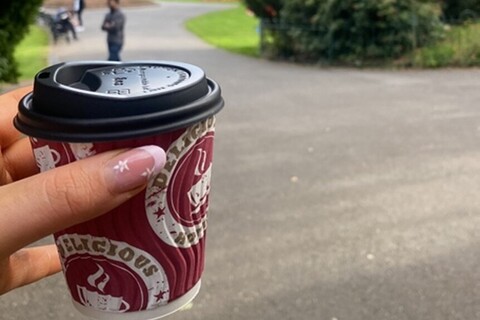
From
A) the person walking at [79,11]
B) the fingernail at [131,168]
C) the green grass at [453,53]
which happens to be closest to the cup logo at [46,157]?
the fingernail at [131,168]

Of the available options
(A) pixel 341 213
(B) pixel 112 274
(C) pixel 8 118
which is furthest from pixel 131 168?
(A) pixel 341 213

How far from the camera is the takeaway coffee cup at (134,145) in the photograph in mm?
1117

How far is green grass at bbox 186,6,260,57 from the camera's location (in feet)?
59.5

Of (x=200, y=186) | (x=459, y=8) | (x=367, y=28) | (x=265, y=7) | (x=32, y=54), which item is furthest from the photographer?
(x=32, y=54)

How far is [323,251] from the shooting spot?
171 inches

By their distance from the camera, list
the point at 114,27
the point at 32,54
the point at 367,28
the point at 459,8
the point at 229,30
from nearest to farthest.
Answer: the point at 114,27 → the point at 367,28 → the point at 459,8 → the point at 32,54 → the point at 229,30

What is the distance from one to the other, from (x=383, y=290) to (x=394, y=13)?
10175 mm

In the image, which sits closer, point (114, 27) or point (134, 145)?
point (134, 145)

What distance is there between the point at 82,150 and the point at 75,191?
73mm

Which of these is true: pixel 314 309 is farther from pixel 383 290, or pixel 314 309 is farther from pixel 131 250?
pixel 131 250

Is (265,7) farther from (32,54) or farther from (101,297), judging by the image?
(101,297)

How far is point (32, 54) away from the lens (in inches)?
659

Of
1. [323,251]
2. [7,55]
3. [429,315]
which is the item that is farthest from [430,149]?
[7,55]

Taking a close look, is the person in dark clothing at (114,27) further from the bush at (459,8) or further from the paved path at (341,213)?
the bush at (459,8)
